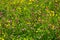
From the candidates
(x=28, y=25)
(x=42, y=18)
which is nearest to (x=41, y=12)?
(x=42, y=18)

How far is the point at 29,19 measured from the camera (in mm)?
6965

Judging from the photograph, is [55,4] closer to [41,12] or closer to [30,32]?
[41,12]

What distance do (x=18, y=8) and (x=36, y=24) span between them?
98 cm

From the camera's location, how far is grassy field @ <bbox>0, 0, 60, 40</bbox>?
650 cm

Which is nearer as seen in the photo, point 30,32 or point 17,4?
point 30,32

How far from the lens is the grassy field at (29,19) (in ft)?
21.3

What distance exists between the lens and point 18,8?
24.0ft

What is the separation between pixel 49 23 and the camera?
6.73 metres

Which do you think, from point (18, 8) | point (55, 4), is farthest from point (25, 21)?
point (55, 4)

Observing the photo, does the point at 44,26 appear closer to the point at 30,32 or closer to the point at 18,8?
the point at 30,32

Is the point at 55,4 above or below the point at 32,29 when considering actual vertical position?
above

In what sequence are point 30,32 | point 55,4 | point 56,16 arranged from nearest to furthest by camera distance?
point 30,32 → point 56,16 → point 55,4

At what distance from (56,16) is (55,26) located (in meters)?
0.47

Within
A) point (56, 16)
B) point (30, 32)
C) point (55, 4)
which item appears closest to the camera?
point (30, 32)
